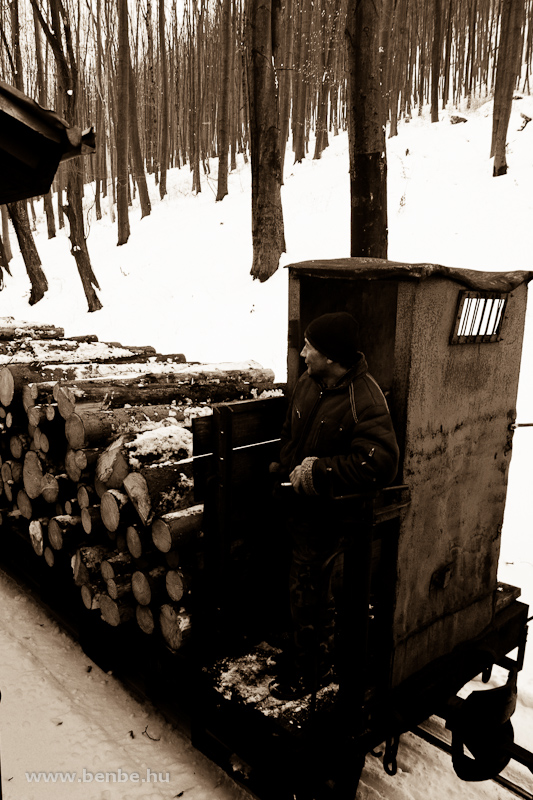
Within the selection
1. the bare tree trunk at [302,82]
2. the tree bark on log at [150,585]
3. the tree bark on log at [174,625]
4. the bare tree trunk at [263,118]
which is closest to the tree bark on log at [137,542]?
the tree bark on log at [150,585]

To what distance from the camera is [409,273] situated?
2.60 meters

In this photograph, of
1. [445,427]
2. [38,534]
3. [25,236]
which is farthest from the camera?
[25,236]

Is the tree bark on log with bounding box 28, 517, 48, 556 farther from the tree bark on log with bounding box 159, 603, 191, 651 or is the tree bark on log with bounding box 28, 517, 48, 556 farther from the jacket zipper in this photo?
the jacket zipper

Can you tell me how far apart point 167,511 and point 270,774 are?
4.36ft

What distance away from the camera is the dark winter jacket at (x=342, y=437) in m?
2.56

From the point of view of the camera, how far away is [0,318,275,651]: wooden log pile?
127 inches

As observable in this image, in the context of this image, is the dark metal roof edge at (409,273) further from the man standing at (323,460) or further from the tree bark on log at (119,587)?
the tree bark on log at (119,587)

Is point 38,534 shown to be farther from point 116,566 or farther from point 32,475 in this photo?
point 116,566

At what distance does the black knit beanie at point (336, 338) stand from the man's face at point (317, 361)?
29 mm

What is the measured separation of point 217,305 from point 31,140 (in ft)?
30.5

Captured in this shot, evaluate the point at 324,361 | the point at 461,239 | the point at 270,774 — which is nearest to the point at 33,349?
the point at 324,361

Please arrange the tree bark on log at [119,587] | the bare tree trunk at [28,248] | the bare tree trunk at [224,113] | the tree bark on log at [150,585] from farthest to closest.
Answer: the bare tree trunk at [224,113], the bare tree trunk at [28,248], the tree bark on log at [119,587], the tree bark on log at [150,585]

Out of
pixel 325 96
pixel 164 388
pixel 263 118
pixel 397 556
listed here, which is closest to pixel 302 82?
pixel 325 96

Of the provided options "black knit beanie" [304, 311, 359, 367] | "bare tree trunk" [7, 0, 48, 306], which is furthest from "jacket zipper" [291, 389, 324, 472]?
"bare tree trunk" [7, 0, 48, 306]
